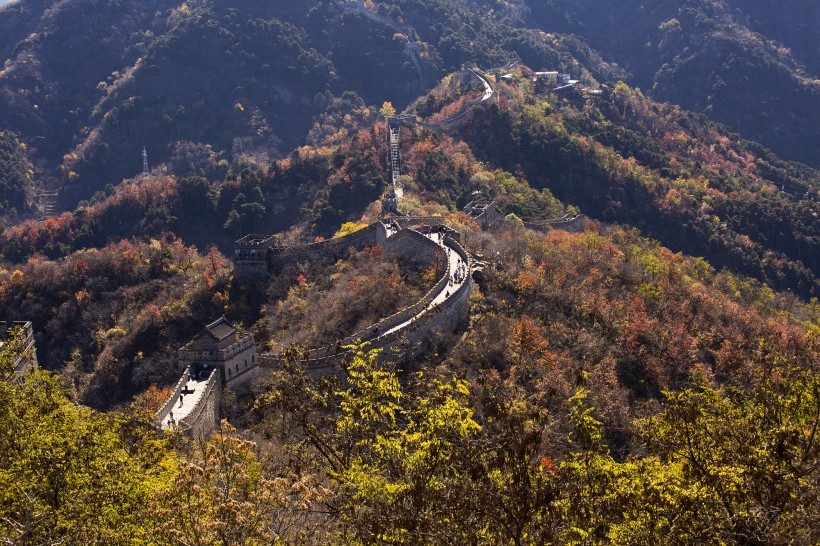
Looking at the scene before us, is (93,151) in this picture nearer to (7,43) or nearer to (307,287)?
(7,43)

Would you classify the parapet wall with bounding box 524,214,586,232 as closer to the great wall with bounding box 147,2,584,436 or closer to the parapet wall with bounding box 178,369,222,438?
the great wall with bounding box 147,2,584,436

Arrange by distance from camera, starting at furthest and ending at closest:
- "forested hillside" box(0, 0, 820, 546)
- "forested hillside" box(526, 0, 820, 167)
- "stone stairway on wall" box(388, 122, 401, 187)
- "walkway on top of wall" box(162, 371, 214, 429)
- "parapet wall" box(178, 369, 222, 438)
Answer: "forested hillside" box(526, 0, 820, 167), "stone stairway on wall" box(388, 122, 401, 187), "walkway on top of wall" box(162, 371, 214, 429), "parapet wall" box(178, 369, 222, 438), "forested hillside" box(0, 0, 820, 546)

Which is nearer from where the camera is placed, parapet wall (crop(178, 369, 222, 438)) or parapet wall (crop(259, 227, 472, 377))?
parapet wall (crop(178, 369, 222, 438))

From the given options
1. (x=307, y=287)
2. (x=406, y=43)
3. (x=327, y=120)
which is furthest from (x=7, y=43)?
(x=307, y=287)

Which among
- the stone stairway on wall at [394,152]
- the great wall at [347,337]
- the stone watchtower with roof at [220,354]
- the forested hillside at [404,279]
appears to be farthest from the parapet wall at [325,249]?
the stone stairway on wall at [394,152]

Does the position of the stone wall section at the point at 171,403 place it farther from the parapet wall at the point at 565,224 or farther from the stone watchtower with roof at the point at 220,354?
the parapet wall at the point at 565,224

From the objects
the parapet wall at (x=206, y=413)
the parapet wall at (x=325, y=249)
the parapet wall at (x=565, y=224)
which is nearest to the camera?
the parapet wall at (x=206, y=413)

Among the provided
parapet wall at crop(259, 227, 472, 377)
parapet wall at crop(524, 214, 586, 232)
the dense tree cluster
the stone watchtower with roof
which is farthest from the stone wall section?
the dense tree cluster
